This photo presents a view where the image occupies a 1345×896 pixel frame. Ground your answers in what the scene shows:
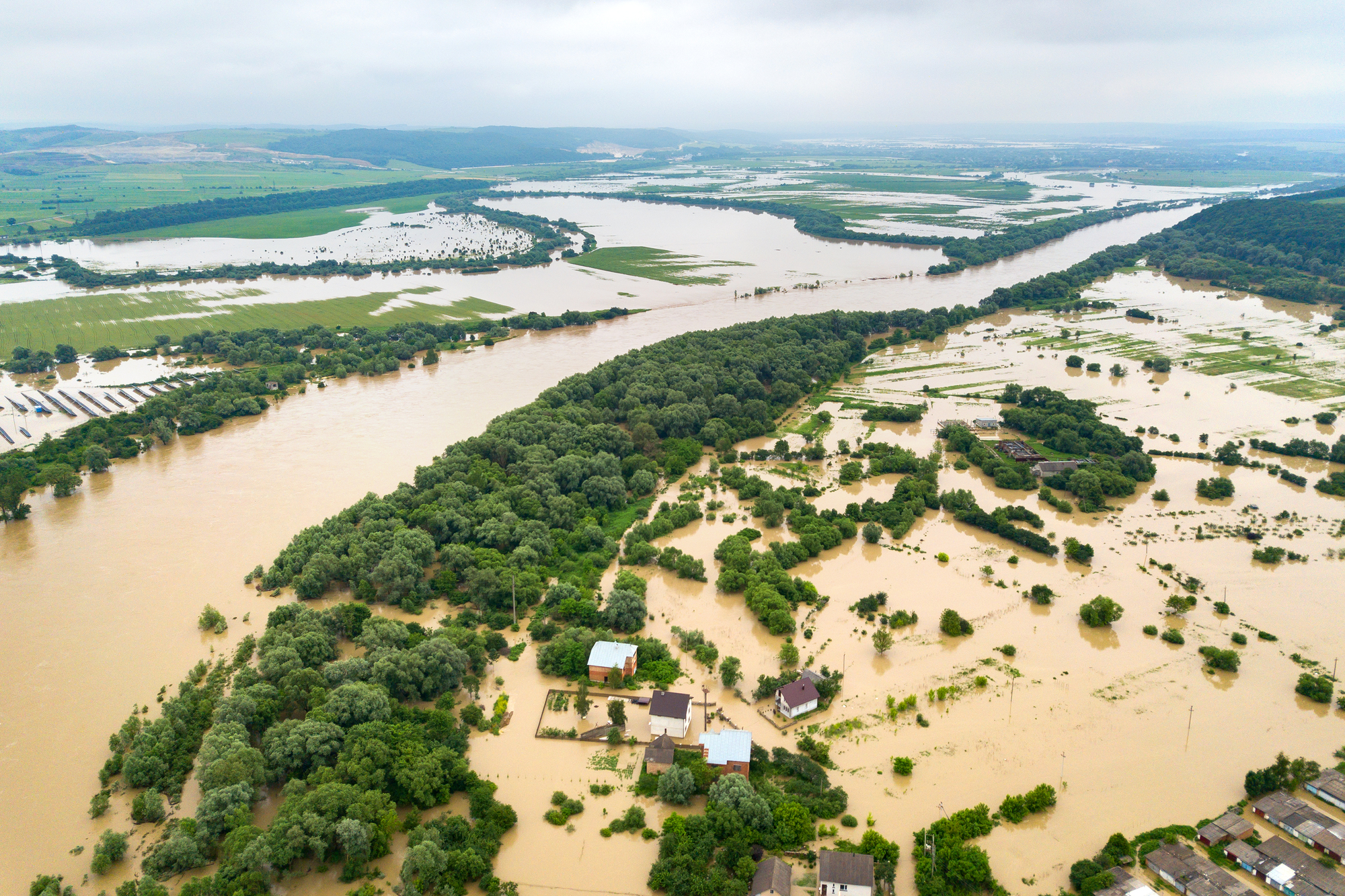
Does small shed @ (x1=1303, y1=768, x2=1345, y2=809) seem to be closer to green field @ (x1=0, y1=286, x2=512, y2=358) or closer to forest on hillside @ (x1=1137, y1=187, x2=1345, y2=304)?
green field @ (x1=0, y1=286, x2=512, y2=358)

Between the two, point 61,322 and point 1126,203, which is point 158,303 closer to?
point 61,322

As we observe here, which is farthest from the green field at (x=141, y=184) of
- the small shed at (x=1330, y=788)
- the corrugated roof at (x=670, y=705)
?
the small shed at (x=1330, y=788)

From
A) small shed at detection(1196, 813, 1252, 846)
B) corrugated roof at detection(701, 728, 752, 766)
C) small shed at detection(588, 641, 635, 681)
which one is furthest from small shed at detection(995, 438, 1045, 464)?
corrugated roof at detection(701, 728, 752, 766)

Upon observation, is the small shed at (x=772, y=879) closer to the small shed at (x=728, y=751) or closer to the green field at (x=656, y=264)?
the small shed at (x=728, y=751)

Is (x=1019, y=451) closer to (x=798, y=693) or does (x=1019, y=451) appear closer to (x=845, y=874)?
(x=798, y=693)

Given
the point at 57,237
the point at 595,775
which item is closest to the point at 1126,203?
the point at 595,775

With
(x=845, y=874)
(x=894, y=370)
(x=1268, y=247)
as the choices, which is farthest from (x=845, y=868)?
(x=1268, y=247)
